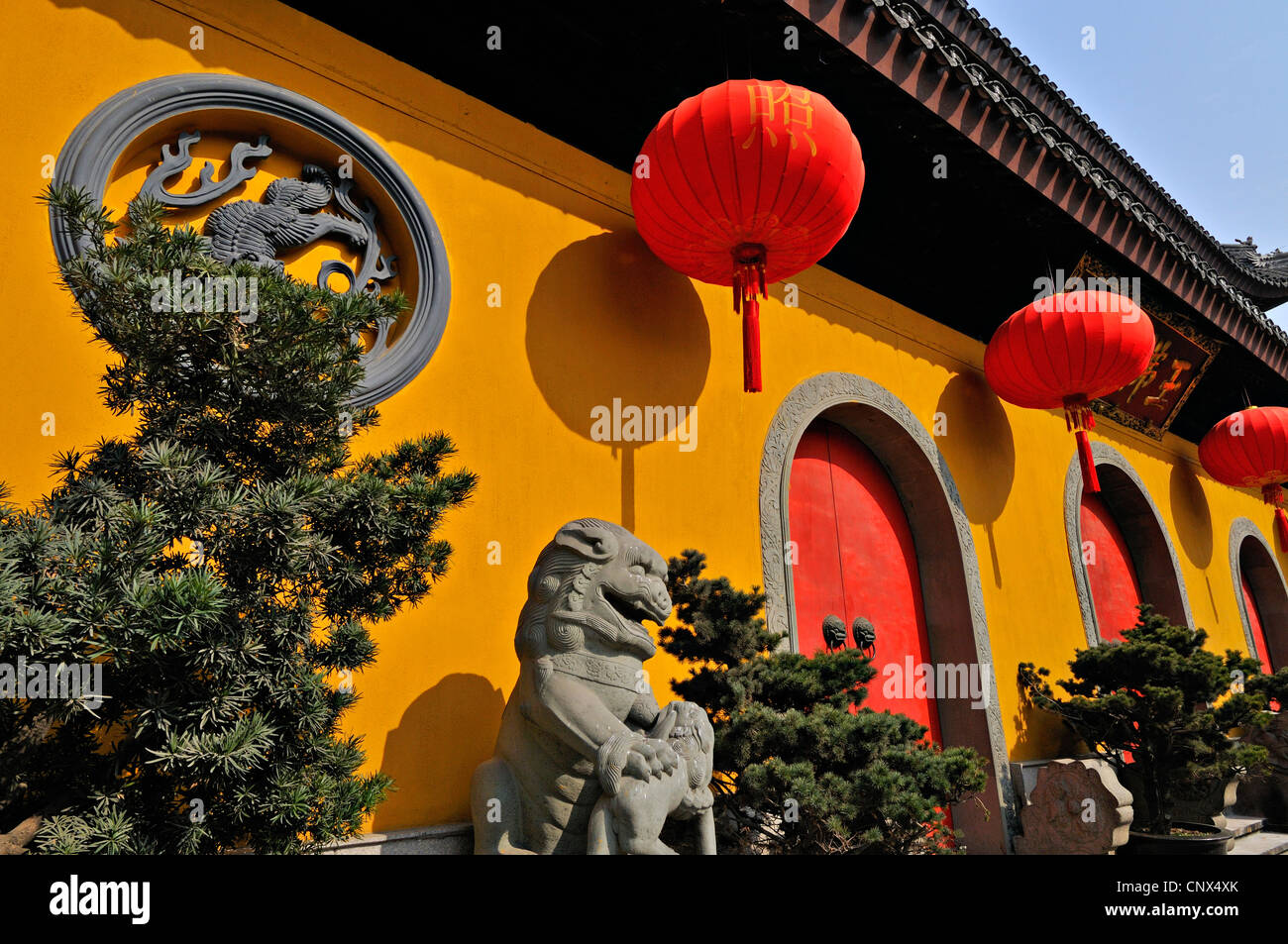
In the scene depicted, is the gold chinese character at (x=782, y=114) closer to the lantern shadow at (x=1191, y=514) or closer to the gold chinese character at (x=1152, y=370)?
the gold chinese character at (x=1152, y=370)

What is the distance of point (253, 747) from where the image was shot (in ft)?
4.55

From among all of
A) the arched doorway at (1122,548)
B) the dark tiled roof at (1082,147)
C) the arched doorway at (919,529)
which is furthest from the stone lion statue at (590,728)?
the arched doorway at (1122,548)

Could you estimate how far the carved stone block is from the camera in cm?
418

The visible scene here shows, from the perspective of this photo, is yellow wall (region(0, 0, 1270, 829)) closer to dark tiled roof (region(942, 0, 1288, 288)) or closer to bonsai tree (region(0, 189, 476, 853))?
bonsai tree (region(0, 189, 476, 853))

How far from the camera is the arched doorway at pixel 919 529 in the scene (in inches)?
171

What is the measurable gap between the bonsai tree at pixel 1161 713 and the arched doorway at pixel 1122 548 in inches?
57.6

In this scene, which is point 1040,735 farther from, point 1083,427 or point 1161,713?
point 1083,427

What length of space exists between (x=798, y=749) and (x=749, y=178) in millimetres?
2080
